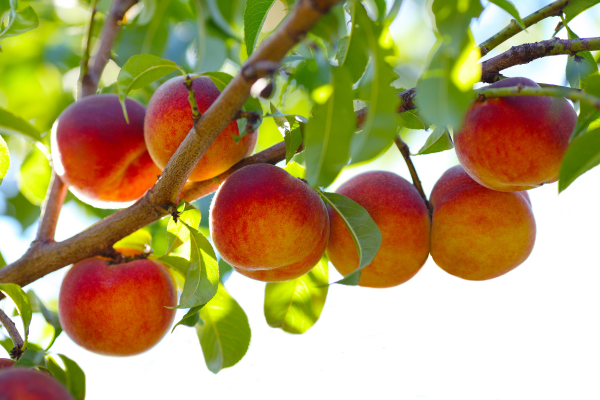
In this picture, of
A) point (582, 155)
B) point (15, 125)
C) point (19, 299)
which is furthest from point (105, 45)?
point (582, 155)

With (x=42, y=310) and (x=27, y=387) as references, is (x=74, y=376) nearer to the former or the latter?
(x=42, y=310)

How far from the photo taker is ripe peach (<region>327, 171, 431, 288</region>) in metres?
1.19

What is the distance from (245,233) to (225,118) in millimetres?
309

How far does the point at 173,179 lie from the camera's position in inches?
38.0

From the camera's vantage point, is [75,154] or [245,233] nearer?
[245,233]

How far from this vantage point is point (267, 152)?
1.19 m

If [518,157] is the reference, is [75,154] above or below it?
below

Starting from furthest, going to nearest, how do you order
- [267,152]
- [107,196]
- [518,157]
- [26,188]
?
[26,188] → [107,196] → [267,152] → [518,157]

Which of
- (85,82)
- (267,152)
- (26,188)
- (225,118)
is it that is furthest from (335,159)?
(26,188)

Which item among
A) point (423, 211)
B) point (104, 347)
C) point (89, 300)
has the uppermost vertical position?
point (423, 211)

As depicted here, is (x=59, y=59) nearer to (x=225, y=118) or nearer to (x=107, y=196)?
(x=107, y=196)

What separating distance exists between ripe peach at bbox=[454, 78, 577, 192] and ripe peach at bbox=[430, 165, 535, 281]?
16 cm

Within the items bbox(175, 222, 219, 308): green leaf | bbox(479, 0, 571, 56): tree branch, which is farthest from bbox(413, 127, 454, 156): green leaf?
bbox(175, 222, 219, 308): green leaf

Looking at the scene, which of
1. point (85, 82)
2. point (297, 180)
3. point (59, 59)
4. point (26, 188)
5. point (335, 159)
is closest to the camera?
point (335, 159)
